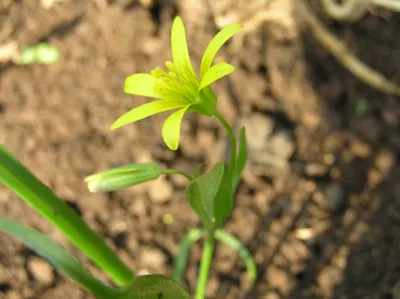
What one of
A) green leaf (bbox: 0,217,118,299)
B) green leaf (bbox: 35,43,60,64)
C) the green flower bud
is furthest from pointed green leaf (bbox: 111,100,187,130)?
green leaf (bbox: 35,43,60,64)

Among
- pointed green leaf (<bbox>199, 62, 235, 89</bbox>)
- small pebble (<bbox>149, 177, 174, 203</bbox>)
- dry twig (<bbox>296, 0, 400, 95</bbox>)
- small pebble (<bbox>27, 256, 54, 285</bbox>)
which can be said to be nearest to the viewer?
pointed green leaf (<bbox>199, 62, 235, 89</bbox>)

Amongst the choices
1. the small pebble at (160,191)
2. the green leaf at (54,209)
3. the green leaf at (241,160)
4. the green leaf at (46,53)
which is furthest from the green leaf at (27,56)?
the green leaf at (241,160)

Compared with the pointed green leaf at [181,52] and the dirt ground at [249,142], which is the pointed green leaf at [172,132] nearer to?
the pointed green leaf at [181,52]

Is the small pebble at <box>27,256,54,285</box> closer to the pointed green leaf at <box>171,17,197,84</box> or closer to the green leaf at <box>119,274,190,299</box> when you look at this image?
the green leaf at <box>119,274,190,299</box>

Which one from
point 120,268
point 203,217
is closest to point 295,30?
point 203,217

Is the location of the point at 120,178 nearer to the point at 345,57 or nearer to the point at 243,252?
the point at 243,252

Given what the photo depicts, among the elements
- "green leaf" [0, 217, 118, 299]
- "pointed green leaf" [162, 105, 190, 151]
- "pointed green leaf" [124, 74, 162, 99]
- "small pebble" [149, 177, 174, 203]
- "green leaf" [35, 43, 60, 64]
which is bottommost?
"green leaf" [0, 217, 118, 299]

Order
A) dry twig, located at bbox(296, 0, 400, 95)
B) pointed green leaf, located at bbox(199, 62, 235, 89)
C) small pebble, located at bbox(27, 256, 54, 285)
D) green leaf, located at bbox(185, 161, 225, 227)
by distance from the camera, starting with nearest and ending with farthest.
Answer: pointed green leaf, located at bbox(199, 62, 235, 89)
green leaf, located at bbox(185, 161, 225, 227)
small pebble, located at bbox(27, 256, 54, 285)
dry twig, located at bbox(296, 0, 400, 95)
